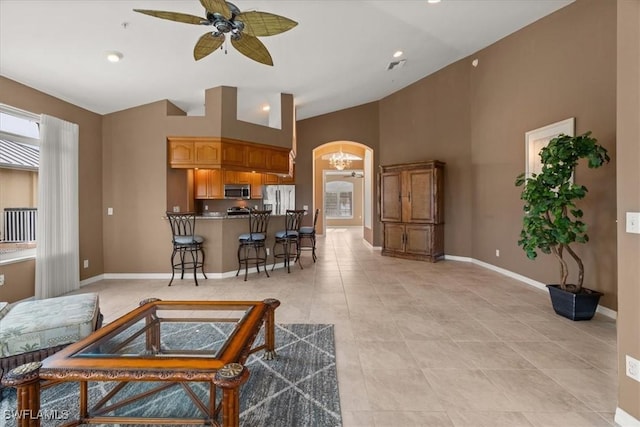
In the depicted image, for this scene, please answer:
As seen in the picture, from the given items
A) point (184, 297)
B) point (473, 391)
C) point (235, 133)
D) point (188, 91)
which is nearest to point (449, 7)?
point (235, 133)

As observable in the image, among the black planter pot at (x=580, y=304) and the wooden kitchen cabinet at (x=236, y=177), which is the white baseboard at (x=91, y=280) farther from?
the black planter pot at (x=580, y=304)

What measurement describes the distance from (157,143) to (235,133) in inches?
49.3

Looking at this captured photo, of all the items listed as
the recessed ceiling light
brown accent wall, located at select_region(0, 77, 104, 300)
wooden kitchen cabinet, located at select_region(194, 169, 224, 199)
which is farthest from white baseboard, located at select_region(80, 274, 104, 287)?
the recessed ceiling light

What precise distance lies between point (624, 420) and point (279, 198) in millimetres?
7291

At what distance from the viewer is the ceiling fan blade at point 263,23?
2316 mm

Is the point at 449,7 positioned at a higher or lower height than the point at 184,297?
higher

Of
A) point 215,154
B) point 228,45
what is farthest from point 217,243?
point 228,45

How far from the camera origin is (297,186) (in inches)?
325

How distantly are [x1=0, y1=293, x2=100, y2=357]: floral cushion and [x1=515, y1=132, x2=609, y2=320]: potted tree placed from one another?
13.7ft

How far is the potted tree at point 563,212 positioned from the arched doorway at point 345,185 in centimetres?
484

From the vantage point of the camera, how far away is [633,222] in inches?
60.6

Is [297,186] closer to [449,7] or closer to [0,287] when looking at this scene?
[449,7]

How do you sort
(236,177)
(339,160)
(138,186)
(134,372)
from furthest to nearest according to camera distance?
(339,160) → (236,177) → (138,186) → (134,372)

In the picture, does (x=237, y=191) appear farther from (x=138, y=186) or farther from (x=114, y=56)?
(x=114, y=56)
